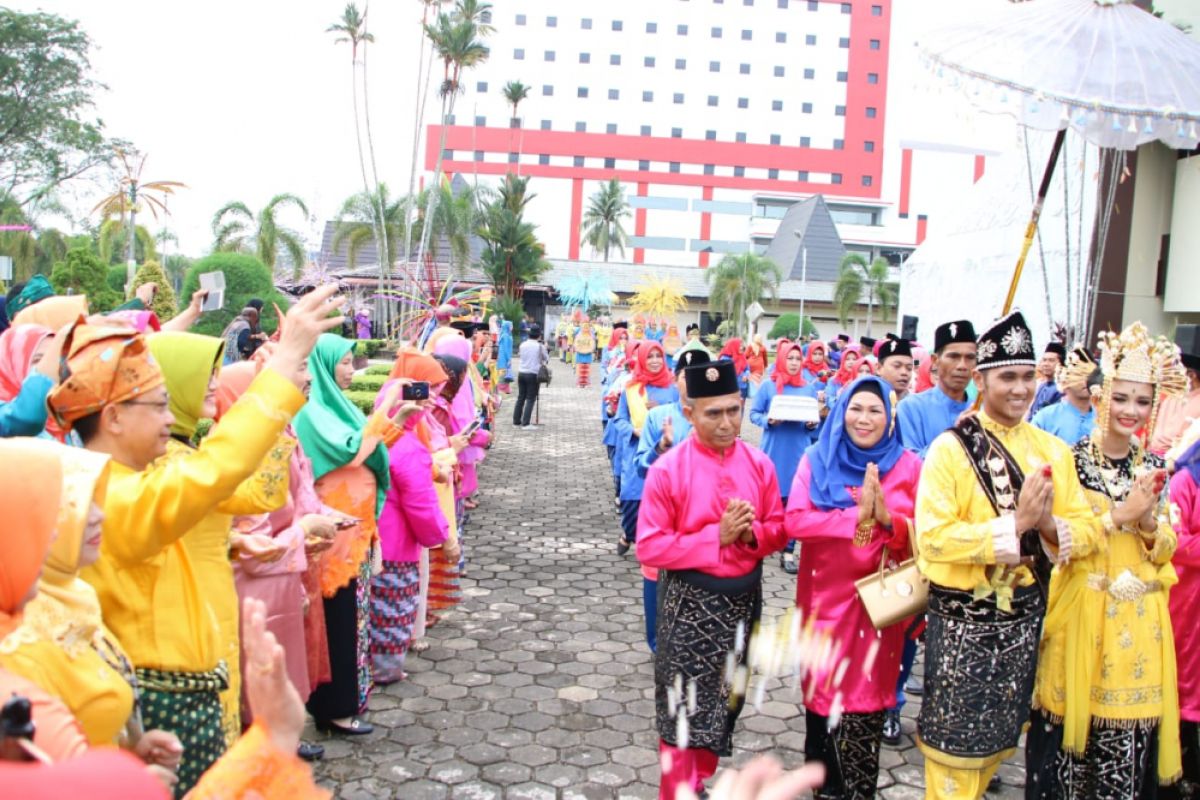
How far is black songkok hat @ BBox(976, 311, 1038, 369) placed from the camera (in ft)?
10.0

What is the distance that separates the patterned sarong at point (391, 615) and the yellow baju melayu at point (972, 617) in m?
2.71

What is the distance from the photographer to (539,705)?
448 cm

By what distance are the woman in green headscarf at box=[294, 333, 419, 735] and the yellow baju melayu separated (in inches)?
92.4

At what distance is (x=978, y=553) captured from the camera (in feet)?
9.36

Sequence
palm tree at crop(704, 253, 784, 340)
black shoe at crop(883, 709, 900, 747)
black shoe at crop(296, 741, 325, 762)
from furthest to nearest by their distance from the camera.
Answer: palm tree at crop(704, 253, 784, 340) < black shoe at crop(883, 709, 900, 747) < black shoe at crop(296, 741, 325, 762)

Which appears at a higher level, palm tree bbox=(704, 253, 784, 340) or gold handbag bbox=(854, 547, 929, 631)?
palm tree bbox=(704, 253, 784, 340)

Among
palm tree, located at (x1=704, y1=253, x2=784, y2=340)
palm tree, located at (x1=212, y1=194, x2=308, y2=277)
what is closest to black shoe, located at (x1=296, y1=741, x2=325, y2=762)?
palm tree, located at (x1=212, y1=194, x2=308, y2=277)

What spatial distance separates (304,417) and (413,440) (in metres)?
0.76

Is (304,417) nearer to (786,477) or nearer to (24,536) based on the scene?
(24,536)

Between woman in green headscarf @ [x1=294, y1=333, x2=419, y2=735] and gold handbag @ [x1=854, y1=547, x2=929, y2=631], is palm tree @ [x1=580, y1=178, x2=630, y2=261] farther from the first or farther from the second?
gold handbag @ [x1=854, y1=547, x2=929, y2=631]

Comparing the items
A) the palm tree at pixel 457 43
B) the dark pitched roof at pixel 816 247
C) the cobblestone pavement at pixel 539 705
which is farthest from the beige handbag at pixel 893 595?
the dark pitched roof at pixel 816 247

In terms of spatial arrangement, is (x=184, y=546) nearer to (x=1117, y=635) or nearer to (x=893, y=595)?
(x=893, y=595)

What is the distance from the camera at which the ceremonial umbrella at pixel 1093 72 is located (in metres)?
3.60

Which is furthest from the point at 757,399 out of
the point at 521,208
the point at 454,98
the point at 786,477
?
the point at 521,208
